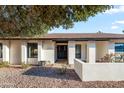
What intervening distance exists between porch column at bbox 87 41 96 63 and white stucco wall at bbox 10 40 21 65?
431 cm

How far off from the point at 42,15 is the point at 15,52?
9656 millimetres

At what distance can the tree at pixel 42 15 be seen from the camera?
23.4ft

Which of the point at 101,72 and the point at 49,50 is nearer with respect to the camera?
the point at 101,72

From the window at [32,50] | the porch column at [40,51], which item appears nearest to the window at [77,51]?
the porch column at [40,51]

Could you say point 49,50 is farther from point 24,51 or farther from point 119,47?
point 119,47

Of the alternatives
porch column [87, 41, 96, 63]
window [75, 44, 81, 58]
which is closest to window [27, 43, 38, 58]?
window [75, 44, 81, 58]

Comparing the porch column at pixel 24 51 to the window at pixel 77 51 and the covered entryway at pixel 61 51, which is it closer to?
the covered entryway at pixel 61 51

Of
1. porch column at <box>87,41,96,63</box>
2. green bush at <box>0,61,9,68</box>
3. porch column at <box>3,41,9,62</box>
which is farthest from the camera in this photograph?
porch column at <box>3,41,9,62</box>

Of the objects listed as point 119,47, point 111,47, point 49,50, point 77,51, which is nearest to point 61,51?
point 49,50

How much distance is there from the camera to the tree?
713 centimetres

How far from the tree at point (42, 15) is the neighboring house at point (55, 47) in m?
6.55

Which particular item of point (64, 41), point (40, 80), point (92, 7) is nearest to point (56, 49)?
point (64, 41)

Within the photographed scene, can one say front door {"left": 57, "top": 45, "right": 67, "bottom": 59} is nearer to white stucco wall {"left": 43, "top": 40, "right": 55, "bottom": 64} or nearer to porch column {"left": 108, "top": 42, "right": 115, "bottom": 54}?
white stucco wall {"left": 43, "top": 40, "right": 55, "bottom": 64}

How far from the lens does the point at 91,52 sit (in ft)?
53.2
